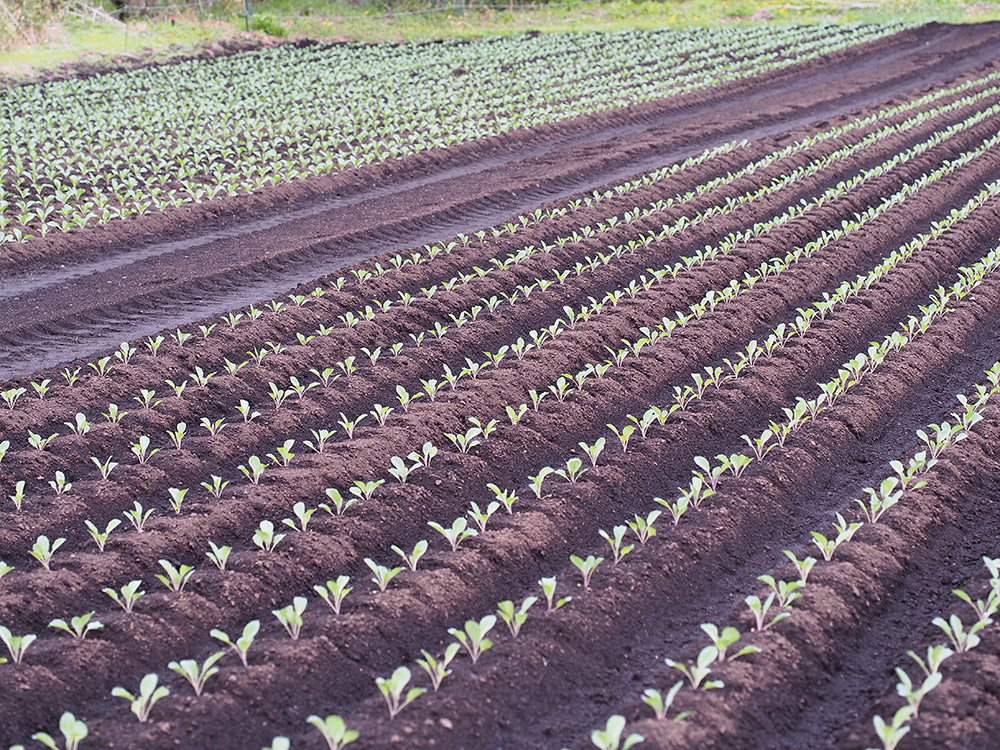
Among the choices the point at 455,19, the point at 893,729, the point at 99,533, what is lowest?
the point at 99,533

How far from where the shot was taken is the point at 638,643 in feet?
15.4

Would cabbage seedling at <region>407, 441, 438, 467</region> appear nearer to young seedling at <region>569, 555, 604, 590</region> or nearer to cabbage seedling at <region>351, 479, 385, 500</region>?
cabbage seedling at <region>351, 479, 385, 500</region>

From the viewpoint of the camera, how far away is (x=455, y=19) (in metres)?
33.7

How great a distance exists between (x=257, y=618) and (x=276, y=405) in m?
2.38

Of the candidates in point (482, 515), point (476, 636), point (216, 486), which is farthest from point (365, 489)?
point (476, 636)

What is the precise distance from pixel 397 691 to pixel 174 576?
1502mm

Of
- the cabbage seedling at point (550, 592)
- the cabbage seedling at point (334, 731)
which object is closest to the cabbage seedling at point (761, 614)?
the cabbage seedling at point (550, 592)

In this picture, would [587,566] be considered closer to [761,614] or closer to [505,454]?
[761,614]

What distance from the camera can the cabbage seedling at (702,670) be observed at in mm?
4121

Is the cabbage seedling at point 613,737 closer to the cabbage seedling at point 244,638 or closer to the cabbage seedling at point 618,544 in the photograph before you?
the cabbage seedling at point 618,544

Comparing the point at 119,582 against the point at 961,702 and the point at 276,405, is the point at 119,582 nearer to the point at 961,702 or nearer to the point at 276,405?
the point at 276,405

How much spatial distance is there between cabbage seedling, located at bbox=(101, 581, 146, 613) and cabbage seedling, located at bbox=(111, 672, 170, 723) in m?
0.63

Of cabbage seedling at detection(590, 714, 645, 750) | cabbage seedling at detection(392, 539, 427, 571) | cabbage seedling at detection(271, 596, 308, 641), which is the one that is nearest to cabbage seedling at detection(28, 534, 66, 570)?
cabbage seedling at detection(271, 596, 308, 641)

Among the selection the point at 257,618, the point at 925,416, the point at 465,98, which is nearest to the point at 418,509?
the point at 257,618
